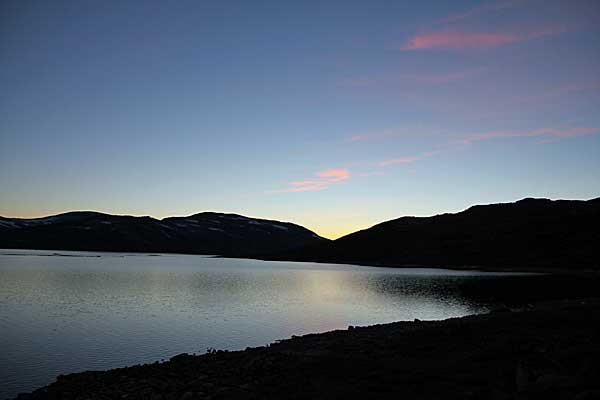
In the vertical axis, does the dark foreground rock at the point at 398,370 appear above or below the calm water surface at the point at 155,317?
above

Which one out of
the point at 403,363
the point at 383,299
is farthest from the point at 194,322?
the point at 383,299

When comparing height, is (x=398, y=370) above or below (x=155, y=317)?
above

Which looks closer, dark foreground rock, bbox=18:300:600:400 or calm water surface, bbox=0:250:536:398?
dark foreground rock, bbox=18:300:600:400

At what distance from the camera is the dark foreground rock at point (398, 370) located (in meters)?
19.1

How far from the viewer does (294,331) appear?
48.4 m

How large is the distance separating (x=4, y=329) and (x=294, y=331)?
2837 centimetres

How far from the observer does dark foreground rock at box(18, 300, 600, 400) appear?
19062mm

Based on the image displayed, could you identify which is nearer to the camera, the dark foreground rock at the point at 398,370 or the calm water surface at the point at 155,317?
the dark foreground rock at the point at 398,370

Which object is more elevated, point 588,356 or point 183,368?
point 588,356

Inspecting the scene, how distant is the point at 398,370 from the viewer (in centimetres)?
2392

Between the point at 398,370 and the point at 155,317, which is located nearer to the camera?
the point at 398,370

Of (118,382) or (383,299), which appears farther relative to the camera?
(383,299)

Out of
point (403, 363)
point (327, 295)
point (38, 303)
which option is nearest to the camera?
point (403, 363)

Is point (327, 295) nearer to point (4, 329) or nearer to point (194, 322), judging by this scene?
point (194, 322)
